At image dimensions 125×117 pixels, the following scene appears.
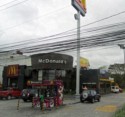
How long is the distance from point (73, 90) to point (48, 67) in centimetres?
864

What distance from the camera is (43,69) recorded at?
50094 millimetres

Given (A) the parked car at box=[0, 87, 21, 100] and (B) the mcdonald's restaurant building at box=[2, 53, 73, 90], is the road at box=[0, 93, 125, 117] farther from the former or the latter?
(B) the mcdonald's restaurant building at box=[2, 53, 73, 90]

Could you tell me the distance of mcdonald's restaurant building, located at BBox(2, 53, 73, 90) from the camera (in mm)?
49566

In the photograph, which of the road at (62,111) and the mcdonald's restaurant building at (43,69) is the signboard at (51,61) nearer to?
the mcdonald's restaurant building at (43,69)

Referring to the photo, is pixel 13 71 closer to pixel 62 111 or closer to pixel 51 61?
pixel 51 61

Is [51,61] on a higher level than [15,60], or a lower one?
lower

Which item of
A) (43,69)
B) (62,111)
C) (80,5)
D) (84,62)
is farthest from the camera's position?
(84,62)

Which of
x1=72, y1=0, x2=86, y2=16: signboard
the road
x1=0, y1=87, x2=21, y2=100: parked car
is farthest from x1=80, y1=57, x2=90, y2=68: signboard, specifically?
the road

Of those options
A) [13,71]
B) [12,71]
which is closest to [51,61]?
[13,71]

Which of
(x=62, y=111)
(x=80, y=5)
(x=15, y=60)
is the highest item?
(x=80, y=5)

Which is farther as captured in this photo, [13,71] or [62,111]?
[13,71]

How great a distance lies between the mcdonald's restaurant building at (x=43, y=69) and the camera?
163 ft

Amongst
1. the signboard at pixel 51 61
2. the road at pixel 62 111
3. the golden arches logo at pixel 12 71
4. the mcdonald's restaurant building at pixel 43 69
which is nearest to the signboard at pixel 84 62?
the mcdonald's restaurant building at pixel 43 69

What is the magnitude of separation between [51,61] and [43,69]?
195cm
